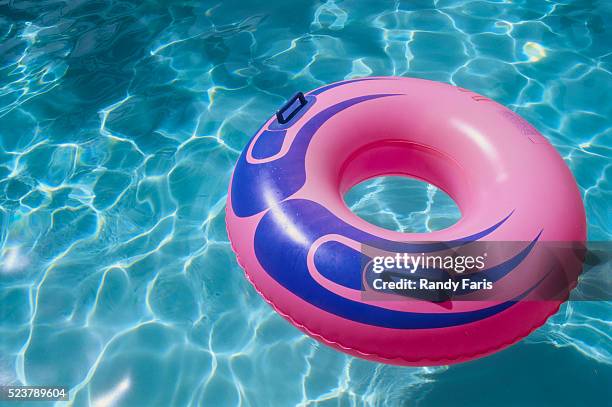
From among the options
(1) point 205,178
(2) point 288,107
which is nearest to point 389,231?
(2) point 288,107

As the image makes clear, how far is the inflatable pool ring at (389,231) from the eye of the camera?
2164mm

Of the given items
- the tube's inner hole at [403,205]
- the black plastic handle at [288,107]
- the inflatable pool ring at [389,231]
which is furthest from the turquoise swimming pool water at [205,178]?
the black plastic handle at [288,107]

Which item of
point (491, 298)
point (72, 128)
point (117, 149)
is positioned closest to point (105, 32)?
point (72, 128)

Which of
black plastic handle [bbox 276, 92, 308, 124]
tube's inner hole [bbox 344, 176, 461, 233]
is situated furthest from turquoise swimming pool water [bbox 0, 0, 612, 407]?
black plastic handle [bbox 276, 92, 308, 124]

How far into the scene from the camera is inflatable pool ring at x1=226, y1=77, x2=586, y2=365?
216 cm

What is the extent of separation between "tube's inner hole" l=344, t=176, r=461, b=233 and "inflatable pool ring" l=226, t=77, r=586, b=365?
526 mm

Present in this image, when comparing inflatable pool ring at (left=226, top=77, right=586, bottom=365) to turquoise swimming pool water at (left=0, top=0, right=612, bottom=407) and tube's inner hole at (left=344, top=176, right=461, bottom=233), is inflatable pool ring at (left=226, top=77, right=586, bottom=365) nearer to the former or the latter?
tube's inner hole at (left=344, top=176, right=461, bottom=233)

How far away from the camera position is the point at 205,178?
146 inches

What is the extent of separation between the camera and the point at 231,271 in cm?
324

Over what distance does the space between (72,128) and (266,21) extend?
1.90 meters

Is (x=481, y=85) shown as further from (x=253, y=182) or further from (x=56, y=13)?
(x=56, y=13)

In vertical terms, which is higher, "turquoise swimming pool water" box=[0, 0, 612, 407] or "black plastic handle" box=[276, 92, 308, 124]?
"black plastic handle" box=[276, 92, 308, 124]

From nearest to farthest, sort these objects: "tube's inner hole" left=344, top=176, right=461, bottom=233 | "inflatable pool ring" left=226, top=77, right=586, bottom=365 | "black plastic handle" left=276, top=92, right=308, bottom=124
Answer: "inflatable pool ring" left=226, top=77, right=586, bottom=365 → "black plastic handle" left=276, top=92, right=308, bottom=124 → "tube's inner hole" left=344, top=176, right=461, bottom=233

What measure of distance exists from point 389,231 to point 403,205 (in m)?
1.21
